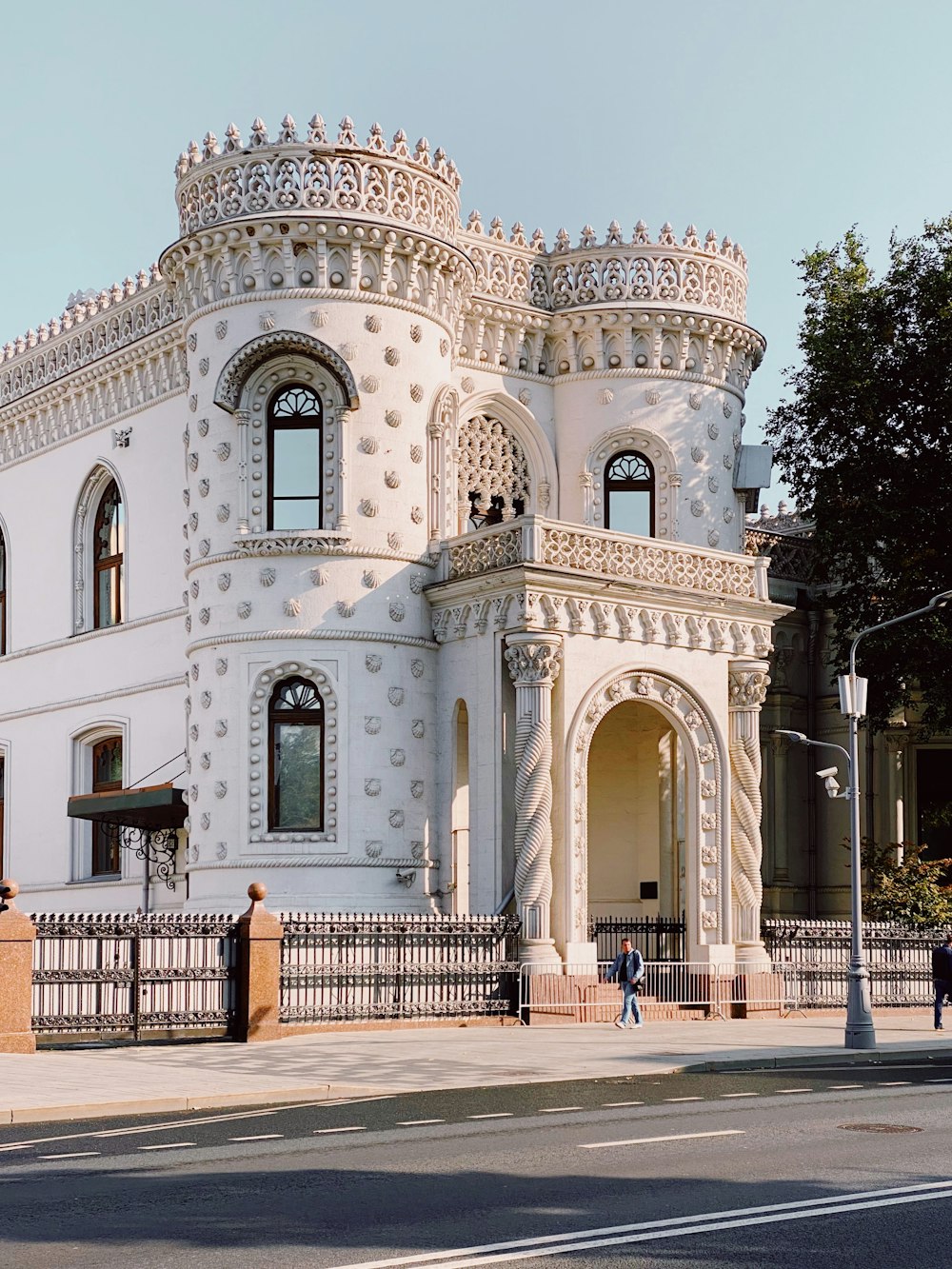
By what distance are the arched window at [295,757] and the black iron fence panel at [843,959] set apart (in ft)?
27.7

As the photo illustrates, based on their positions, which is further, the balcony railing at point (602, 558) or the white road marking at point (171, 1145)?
the balcony railing at point (602, 558)

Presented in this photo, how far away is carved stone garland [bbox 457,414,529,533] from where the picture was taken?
34.3m

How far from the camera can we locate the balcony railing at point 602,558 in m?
29.6

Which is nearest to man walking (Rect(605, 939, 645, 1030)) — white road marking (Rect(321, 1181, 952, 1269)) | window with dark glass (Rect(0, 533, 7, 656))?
white road marking (Rect(321, 1181, 952, 1269))

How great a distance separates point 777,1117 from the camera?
16.2 meters

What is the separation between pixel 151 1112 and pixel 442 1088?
3453mm

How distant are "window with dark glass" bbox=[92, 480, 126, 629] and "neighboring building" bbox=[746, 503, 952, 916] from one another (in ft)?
43.1

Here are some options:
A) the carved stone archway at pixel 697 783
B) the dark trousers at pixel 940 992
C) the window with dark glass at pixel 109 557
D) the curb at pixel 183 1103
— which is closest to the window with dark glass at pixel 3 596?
the window with dark glass at pixel 109 557

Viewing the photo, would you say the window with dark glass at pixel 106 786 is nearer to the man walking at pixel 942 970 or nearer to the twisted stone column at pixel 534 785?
the twisted stone column at pixel 534 785

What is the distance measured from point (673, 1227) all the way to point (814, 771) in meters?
31.2

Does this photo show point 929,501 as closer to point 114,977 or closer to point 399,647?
point 399,647

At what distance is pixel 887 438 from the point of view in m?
36.1

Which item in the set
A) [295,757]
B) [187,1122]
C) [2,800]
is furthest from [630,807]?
[187,1122]

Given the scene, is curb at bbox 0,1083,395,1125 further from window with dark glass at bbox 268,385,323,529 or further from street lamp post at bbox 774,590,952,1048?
window with dark glass at bbox 268,385,323,529
